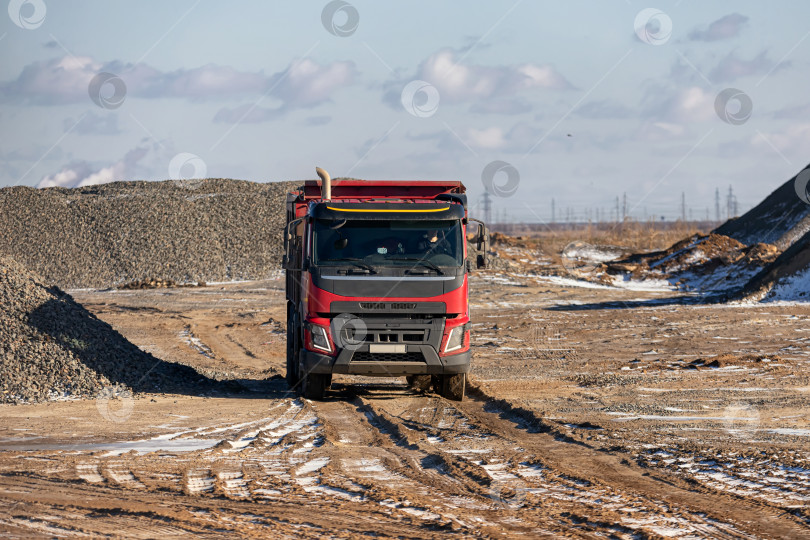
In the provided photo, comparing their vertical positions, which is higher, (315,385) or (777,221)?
(777,221)

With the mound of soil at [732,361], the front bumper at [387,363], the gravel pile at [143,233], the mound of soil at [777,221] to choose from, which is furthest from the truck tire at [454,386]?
the mound of soil at [777,221]

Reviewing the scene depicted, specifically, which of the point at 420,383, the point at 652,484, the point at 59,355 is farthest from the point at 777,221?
the point at 652,484

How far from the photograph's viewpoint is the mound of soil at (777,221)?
53.1 m

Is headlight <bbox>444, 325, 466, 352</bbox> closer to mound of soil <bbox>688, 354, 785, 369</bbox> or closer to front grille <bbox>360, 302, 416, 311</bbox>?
front grille <bbox>360, 302, 416, 311</bbox>

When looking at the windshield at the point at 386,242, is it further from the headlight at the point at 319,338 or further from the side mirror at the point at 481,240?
the headlight at the point at 319,338

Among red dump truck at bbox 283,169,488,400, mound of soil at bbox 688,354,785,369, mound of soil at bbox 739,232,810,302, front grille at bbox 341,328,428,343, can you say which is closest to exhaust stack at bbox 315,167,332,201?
red dump truck at bbox 283,169,488,400

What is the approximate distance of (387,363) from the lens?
13469 millimetres

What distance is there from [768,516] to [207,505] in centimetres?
435

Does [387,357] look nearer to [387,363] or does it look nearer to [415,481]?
[387,363]

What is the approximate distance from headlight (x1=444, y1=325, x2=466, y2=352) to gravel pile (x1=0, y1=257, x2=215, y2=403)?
5.52m

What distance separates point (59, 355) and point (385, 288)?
19.8 feet

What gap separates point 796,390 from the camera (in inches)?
594

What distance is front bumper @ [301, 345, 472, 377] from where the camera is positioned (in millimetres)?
13477

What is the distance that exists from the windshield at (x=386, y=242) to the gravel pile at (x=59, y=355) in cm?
474
